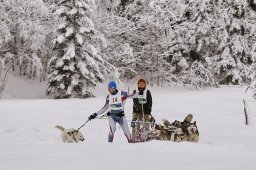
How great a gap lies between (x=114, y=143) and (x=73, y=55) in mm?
17875

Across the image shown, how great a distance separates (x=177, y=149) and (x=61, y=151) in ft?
6.74

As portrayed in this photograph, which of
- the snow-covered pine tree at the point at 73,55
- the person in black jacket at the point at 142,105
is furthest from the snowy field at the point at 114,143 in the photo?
the snow-covered pine tree at the point at 73,55

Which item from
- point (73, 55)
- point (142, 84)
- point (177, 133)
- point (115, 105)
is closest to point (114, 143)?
point (177, 133)

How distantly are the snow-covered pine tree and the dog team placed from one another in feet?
51.8

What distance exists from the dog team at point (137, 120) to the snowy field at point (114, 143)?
24.5 inches

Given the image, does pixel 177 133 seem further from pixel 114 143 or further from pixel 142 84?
pixel 142 84

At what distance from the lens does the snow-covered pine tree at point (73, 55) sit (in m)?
27.3

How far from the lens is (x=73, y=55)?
88.4 ft

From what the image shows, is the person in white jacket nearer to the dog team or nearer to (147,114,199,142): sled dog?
the dog team

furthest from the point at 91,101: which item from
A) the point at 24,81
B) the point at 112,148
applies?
the point at 112,148

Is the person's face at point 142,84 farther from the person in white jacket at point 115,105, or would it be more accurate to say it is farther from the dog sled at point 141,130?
the dog sled at point 141,130

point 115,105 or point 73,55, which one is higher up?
point 73,55

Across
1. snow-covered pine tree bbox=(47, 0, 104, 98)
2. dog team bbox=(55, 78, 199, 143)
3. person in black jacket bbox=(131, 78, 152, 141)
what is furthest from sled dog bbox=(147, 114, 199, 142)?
snow-covered pine tree bbox=(47, 0, 104, 98)

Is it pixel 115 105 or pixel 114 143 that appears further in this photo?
pixel 115 105
